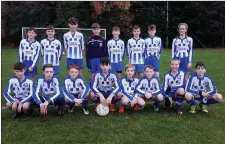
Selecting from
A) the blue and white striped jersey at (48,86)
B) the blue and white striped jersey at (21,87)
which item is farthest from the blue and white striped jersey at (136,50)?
the blue and white striped jersey at (21,87)

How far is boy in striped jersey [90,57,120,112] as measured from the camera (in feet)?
19.9

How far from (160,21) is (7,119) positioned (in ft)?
85.3

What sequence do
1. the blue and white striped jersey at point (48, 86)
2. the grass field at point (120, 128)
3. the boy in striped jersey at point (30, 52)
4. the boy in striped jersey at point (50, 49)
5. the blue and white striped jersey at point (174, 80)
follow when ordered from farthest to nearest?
the boy in striped jersey at point (50, 49), the boy in striped jersey at point (30, 52), the blue and white striped jersey at point (174, 80), the blue and white striped jersey at point (48, 86), the grass field at point (120, 128)

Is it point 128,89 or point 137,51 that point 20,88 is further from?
point 137,51

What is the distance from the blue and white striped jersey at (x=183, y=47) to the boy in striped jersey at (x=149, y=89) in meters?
2.06

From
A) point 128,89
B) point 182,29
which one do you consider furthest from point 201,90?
point 182,29

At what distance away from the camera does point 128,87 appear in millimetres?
6207

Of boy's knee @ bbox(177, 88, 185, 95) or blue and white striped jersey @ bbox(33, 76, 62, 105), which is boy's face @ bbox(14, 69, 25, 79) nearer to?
blue and white striped jersey @ bbox(33, 76, 62, 105)

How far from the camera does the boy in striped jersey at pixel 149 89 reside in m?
6.04

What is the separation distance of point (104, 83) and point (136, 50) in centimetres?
215

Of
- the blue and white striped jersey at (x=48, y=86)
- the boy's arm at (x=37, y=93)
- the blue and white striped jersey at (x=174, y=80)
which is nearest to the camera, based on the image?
the boy's arm at (x=37, y=93)

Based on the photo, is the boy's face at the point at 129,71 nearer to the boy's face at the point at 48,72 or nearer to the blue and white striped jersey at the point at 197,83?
the blue and white striped jersey at the point at 197,83

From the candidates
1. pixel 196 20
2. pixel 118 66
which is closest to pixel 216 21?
pixel 196 20

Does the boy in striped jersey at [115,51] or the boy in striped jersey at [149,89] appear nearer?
the boy in striped jersey at [149,89]
